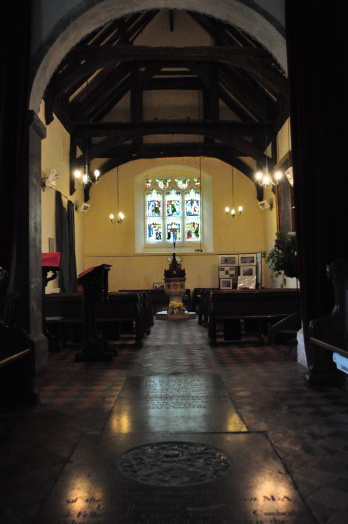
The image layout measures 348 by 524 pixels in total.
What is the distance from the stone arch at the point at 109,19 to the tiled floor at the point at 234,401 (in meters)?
A: 2.87

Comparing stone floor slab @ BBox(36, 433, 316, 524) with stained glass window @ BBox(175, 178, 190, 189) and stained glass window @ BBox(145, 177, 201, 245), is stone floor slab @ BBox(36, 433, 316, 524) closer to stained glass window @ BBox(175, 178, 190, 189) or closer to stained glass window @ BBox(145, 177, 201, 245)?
stained glass window @ BBox(145, 177, 201, 245)

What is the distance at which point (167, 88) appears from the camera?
43.4 feet

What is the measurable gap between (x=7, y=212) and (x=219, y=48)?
639 centimetres

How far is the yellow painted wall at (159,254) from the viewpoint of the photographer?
50.0 ft

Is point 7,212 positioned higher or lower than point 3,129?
lower

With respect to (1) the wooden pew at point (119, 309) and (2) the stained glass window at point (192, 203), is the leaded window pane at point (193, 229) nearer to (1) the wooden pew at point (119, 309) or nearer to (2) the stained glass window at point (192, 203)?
(2) the stained glass window at point (192, 203)

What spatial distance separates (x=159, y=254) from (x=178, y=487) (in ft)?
44.2

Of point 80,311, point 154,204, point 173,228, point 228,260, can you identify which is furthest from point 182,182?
point 80,311

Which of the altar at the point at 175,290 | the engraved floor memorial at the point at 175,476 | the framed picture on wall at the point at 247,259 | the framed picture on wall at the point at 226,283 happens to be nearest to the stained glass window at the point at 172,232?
the framed picture on wall at the point at 226,283

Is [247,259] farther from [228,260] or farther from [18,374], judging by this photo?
[18,374]

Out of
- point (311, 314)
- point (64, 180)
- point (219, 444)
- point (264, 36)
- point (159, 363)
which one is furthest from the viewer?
point (64, 180)

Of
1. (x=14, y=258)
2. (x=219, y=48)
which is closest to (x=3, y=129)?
(x=14, y=258)

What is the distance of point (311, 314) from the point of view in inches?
156

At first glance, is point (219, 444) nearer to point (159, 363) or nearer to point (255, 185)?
point (159, 363)
